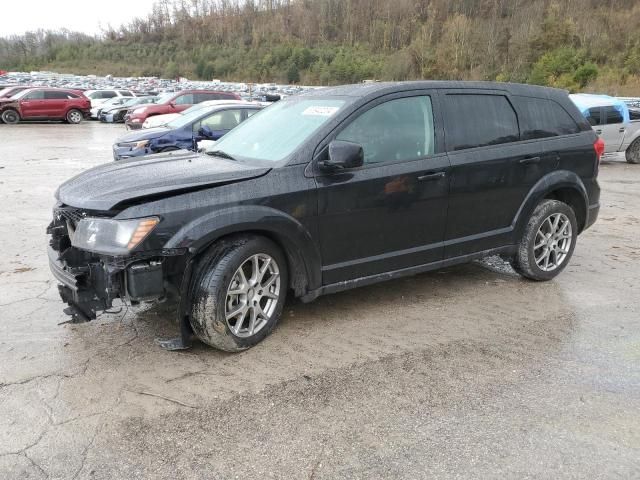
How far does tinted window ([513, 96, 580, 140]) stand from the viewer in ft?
17.1

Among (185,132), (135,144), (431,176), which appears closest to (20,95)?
(135,144)

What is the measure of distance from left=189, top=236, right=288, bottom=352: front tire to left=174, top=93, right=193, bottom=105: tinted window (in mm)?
19412

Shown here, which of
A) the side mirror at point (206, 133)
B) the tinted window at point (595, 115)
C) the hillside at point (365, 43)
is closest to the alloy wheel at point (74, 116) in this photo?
the side mirror at point (206, 133)

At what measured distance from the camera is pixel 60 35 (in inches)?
4348

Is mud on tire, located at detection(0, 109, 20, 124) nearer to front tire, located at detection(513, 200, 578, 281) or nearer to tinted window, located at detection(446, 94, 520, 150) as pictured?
tinted window, located at detection(446, 94, 520, 150)

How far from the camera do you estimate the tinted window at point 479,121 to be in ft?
15.6

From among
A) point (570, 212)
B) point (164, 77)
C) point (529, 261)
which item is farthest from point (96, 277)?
point (164, 77)

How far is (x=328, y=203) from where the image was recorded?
4.09 m

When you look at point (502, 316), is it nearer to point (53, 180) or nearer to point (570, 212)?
point (570, 212)

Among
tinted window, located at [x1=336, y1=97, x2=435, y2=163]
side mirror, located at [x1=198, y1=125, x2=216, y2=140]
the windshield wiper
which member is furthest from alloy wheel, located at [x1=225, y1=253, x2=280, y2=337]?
side mirror, located at [x1=198, y1=125, x2=216, y2=140]

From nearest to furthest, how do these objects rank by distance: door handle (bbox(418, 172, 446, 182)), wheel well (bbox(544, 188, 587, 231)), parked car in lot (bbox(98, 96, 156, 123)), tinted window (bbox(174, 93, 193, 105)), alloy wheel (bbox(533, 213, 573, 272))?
door handle (bbox(418, 172, 446, 182)) → alloy wheel (bbox(533, 213, 573, 272)) → wheel well (bbox(544, 188, 587, 231)) → tinted window (bbox(174, 93, 193, 105)) → parked car in lot (bbox(98, 96, 156, 123))

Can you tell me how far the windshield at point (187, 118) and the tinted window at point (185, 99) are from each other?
9913mm

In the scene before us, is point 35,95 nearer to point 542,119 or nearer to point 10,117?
point 10,117

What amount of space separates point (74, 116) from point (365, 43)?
76276mm
